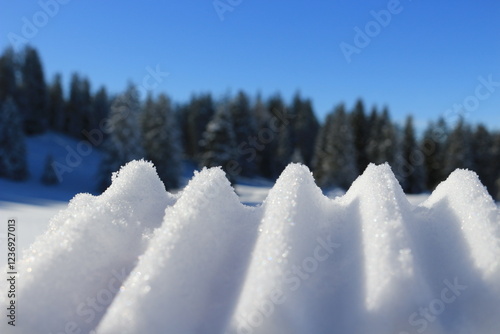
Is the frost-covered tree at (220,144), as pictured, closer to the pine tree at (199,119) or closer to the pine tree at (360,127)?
the pine tree at (199,119)

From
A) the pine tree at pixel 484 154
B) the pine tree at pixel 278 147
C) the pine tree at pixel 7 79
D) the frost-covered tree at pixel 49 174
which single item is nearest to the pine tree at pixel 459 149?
the pine tree at pixel 484 154

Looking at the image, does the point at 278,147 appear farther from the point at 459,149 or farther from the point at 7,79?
the point at 7,79

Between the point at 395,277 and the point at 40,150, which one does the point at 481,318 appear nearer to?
the point at 395,277

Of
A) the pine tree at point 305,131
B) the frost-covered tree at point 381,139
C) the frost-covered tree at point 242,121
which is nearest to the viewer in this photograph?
the frost-covered tree at point 381,139

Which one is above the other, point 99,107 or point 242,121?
point 242,121

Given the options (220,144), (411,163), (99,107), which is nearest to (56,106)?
(99,107)

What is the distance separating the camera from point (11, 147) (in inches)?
1453

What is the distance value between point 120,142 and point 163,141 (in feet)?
22.0

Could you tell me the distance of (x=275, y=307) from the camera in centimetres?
119

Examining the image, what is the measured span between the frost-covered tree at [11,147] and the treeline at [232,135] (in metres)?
0.10

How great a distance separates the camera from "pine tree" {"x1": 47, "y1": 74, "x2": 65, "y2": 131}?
2537 inches

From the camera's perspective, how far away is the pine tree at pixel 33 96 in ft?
189

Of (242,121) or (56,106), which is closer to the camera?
(242,121)

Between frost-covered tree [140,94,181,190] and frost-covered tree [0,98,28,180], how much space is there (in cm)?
1239
